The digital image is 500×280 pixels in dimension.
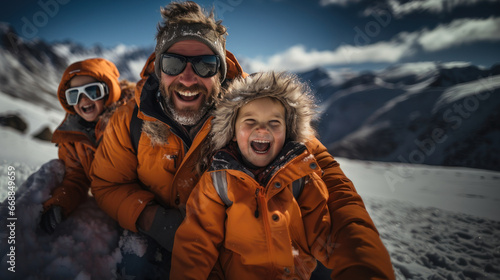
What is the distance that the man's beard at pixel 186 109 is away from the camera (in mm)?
1809

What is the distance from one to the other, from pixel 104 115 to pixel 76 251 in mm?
1345

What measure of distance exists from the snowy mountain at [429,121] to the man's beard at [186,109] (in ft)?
18.0

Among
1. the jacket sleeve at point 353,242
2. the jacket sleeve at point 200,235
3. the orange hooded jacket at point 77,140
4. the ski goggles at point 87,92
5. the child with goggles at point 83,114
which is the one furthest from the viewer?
the ski goggles at point 87,92

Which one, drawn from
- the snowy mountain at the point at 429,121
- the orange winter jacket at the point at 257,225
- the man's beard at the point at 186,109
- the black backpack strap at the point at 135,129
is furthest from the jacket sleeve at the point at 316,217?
the snowy mountain at the point at 429,121

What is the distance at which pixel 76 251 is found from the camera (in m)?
1.63

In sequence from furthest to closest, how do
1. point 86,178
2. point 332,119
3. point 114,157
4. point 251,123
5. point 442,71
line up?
point 332,119, point 442,71, point 86,178, point 114,157, point 251,123

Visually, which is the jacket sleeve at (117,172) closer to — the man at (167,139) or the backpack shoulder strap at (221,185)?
the man at (167,139)

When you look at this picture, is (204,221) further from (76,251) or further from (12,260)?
(12,260)

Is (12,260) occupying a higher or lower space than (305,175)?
lower

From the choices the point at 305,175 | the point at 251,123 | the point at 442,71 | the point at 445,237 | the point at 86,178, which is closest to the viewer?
the point at 305,175

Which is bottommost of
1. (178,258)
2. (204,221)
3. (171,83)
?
(178,258)

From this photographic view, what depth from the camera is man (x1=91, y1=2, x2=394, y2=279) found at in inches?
68.3

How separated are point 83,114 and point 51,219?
1215mm

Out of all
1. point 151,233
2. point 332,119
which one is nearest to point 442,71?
point 332,119
